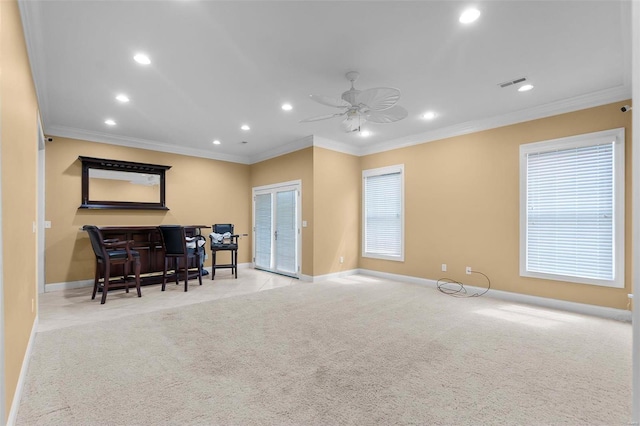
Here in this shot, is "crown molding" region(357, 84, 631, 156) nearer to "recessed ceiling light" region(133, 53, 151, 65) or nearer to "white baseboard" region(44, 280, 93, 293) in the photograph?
"recessed ceiling light" region(133, 53, 151, 65)

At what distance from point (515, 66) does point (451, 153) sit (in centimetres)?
211

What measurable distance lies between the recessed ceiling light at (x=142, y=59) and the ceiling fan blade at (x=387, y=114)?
2.37 metres

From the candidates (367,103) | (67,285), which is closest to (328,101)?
(367,103)

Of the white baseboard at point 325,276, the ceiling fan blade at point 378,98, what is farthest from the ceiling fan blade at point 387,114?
the white baseboard at point 325,276

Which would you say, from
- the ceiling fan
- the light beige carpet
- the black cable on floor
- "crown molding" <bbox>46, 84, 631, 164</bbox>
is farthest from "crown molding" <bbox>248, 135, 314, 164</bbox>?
the black cable on floor

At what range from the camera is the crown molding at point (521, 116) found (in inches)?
143

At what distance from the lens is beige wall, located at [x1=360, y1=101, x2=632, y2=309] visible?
384 cm

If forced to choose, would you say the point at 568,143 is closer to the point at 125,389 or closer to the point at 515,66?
the point at 515,66

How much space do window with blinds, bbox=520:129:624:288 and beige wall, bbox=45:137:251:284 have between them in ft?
19.0

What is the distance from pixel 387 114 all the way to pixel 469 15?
4.16ft

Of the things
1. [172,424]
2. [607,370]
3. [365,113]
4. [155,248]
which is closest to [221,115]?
[365,113]

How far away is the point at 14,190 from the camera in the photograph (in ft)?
6.45

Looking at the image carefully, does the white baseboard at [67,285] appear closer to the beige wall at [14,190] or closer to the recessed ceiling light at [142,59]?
the beige wall at [14,190]

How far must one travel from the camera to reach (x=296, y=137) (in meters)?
5.82
